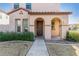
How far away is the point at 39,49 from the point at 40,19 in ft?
8.51

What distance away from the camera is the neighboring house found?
822 centimetres

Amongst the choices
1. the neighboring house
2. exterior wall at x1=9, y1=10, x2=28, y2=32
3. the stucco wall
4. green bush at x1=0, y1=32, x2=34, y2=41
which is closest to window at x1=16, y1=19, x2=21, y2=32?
the neighboring house

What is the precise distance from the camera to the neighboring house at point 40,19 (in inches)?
324

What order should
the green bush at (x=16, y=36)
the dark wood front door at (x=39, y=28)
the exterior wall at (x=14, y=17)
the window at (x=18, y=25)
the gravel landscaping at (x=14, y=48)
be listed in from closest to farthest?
the gravel landscaping at (x=14, y=48) → the green bush at (x=16, y=36) → the exterior wall at (x=14, y=17) → the window at (x=18, y=25) → the dark wood front door at (x=39, y=28)

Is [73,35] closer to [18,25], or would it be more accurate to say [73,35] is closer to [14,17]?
[18,25]

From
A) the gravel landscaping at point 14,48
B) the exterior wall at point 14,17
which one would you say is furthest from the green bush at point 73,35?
the exterior wall at point 14,17

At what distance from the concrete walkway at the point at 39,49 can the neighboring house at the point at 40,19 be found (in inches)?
17.4

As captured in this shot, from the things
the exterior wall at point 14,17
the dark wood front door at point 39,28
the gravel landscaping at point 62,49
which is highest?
the exterior wall at point 14,17

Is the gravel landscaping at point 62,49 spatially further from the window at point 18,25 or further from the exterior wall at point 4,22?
the exterior wall at point 4,22

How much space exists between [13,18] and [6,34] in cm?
97

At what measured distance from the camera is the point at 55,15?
9.30 metres

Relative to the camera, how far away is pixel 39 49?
23.3 ft

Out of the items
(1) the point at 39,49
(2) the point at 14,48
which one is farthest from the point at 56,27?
(2) the point at 14,48

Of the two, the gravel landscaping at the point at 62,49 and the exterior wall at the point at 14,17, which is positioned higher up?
the exterior wall at the point at 14,17
